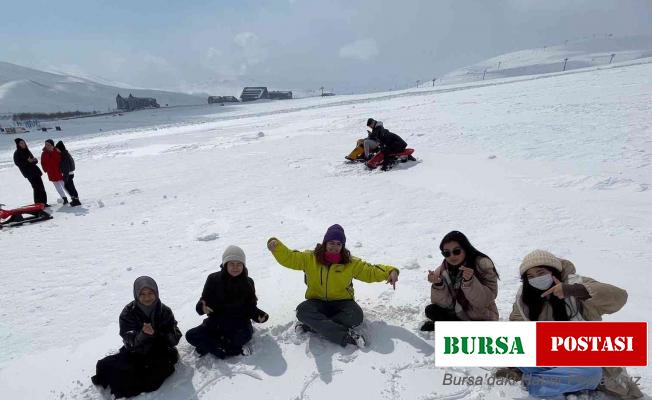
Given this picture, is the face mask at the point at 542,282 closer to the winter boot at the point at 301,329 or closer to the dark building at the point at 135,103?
the winter boot at the point at 301,329

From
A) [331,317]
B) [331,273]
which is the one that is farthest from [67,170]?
[331,317]

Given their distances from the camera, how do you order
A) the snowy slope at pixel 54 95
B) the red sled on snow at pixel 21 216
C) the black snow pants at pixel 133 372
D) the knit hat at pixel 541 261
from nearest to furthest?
the knit hat at pixel 541 261 < the black snow pants at pixel 133 372 < the red sled on snow at pixel 21 216 < the snowy slope at pixel 54 95

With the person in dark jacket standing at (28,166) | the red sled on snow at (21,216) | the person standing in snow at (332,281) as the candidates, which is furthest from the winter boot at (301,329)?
the person in dark jacket standing at (28,166)

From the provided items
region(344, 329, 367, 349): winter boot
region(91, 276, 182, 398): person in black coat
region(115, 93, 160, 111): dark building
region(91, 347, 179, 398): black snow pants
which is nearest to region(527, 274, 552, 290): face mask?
region(344, 329, 367, 349): winter boot

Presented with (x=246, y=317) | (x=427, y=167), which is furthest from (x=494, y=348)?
(x=427, y=167)

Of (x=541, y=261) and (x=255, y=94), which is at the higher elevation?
(x=255, y=94)

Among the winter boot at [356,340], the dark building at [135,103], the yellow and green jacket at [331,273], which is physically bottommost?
the winter boot at [356,340]

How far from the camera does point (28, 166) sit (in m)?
10.2

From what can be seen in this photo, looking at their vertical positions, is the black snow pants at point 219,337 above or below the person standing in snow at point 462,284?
below

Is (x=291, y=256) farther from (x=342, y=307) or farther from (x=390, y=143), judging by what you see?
(x=390, y=143)

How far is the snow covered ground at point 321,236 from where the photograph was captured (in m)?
3.99

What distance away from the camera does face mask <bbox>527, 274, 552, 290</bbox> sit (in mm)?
3193

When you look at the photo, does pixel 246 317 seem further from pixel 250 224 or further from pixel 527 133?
pixel 527 133

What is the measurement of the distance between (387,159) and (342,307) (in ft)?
25.3
